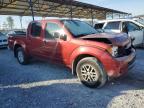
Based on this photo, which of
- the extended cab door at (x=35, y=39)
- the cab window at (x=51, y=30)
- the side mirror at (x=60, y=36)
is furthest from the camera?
the extended cab door at (x=35, y=39)

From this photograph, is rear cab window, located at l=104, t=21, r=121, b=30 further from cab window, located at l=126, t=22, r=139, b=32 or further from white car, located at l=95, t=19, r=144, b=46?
cab window, located at l=126, t=22, r=139, b=32

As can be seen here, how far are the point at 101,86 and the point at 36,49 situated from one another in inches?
123

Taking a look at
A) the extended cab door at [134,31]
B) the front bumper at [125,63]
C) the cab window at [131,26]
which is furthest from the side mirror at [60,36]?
the cab window at [131,26]

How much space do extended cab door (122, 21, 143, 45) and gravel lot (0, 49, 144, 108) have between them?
160 inches

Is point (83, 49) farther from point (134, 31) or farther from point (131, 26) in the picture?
point (131, 26)

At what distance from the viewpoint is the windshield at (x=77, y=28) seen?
6.32m

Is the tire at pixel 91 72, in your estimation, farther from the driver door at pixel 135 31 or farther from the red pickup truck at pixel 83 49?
the driver door at pixel 135 31

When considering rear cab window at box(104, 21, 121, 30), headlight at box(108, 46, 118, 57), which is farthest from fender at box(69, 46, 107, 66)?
rear cab window at box(104, 21, 121, 30)

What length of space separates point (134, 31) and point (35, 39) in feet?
19.8

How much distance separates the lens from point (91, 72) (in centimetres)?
550

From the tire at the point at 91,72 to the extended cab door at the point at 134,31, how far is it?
624 centimetres

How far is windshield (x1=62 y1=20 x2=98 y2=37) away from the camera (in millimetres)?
6320

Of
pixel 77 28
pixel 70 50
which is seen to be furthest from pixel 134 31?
pixel 70 50

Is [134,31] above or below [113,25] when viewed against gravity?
below
